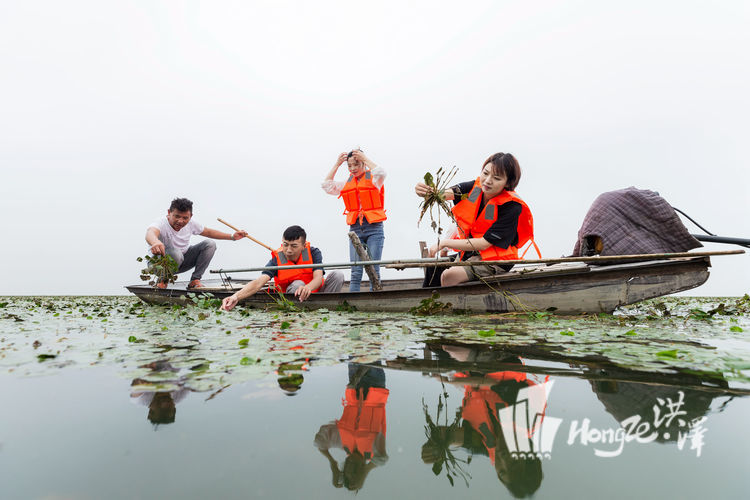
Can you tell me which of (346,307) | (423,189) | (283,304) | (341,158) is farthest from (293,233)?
(423,189)

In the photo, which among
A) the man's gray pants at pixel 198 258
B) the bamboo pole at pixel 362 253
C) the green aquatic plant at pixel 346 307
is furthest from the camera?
the man's gray pants at pixel 198 258

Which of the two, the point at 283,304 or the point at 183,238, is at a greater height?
the point at 183,238

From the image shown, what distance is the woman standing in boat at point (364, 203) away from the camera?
21.4 feet

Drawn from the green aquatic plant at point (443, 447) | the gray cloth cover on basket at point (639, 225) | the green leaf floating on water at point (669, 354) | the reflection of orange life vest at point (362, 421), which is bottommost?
the green aquatic plant at point (443, 447)

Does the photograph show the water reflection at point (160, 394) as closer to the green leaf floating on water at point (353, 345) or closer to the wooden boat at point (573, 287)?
the green leaf floating on water at point (353, 345)

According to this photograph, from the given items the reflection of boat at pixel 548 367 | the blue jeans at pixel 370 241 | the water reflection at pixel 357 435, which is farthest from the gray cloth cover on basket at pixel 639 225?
the water reflection at pixel 357 435

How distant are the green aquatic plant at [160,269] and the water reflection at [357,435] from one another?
7.09 metres

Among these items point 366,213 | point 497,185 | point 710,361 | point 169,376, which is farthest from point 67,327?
point 710,361

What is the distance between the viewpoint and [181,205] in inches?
314

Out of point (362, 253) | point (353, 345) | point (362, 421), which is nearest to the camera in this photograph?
point (362, 421)

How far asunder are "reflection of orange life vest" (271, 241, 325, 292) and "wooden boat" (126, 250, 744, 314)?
1411mm

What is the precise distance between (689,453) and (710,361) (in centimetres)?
124

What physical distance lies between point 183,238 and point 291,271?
11.1 ft

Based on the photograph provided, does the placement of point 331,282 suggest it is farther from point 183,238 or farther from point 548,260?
point 183,238
